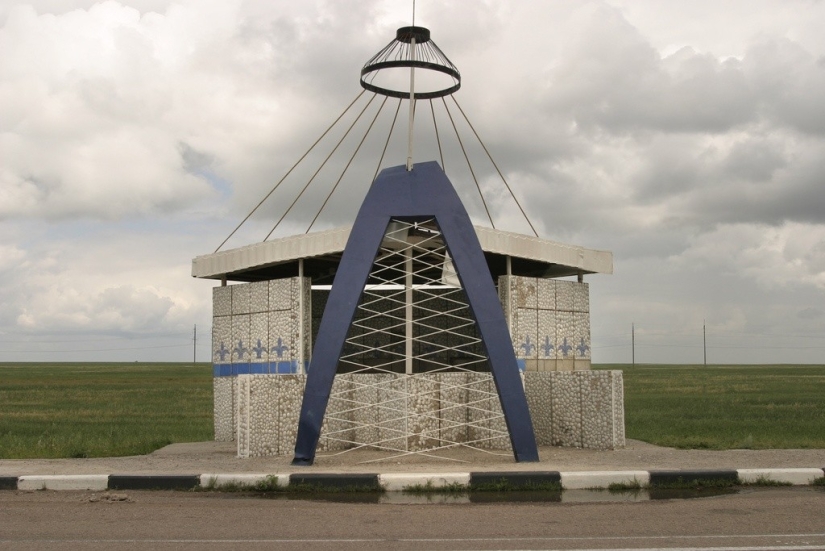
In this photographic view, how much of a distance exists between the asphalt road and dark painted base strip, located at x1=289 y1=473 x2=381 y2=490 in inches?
31.2

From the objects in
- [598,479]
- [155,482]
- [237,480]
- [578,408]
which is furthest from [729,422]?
[155,482]

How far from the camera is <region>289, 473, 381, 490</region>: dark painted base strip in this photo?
439 inches

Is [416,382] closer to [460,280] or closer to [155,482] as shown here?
[460,280]

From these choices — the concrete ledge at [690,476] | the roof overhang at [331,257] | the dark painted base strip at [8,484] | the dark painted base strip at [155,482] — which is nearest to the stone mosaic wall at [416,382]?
the roof overhang at [331,257]

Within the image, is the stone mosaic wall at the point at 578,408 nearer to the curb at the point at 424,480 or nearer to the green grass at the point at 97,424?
the curb at the point at 424,480

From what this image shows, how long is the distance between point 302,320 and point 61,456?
14.4 ft

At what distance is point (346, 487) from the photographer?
11109mm

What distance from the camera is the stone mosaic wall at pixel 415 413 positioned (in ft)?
47.4

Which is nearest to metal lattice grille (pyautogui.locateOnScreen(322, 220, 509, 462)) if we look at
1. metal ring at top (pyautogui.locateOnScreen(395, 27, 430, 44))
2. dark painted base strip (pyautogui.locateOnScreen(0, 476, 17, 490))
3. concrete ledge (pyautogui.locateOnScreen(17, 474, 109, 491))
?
metal ring at top (pyautogui.locateOnScreen(395, 27, 430, 44))

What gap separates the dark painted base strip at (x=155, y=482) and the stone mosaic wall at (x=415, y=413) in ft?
9.93

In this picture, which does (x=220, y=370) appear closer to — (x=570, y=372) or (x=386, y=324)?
(x=386, y=324)

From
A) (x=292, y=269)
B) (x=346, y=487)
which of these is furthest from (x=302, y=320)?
(x=346, y=487)

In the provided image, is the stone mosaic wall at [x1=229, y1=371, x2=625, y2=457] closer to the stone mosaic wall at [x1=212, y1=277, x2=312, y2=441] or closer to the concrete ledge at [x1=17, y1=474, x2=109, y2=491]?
the stone mosaic wall at [x1=212, y1=277, x2=312, y2=441]

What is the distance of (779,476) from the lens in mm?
11391
